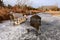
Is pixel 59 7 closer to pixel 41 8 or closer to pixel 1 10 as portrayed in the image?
pixel 41 8

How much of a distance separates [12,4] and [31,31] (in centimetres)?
113

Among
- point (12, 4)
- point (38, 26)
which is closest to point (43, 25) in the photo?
point (38, 26)

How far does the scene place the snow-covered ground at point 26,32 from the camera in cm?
206

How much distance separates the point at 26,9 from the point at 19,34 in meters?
1.16

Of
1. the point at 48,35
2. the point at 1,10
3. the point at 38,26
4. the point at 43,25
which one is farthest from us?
the point at 1,10

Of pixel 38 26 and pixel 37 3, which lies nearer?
pixel 38 26

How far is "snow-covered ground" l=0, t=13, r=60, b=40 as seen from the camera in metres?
2.06

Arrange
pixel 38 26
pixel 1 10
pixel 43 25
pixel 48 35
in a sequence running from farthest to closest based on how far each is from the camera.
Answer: pixel 1 10 → pixel 43 25 → pixel 38 26 → pixel 48 35

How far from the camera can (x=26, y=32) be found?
2229 mm

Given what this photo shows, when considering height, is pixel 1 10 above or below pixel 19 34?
above

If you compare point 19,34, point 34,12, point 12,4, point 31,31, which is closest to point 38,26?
point 31,31

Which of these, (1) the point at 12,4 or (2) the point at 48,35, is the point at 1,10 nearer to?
(1) the point at 12,4

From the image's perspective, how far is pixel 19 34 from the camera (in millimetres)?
2150

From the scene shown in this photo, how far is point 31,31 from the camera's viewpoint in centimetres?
225
